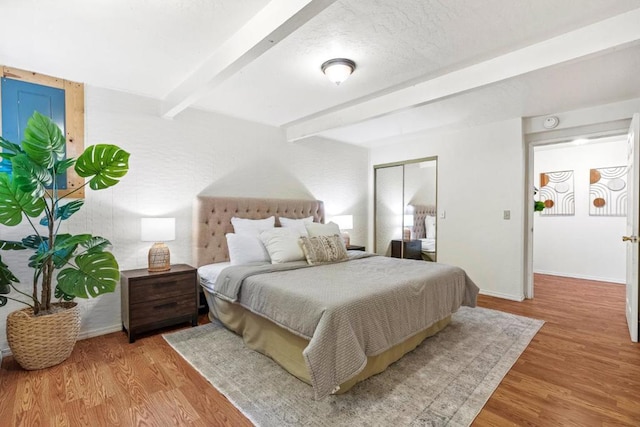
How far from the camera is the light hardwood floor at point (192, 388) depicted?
1.72m

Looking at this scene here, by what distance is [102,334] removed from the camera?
2.90m

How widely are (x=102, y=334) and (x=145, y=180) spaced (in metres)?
1.55

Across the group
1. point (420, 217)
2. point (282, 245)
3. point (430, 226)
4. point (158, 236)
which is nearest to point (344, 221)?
point (420, 217)

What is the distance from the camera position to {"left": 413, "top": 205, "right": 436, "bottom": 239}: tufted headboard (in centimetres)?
488

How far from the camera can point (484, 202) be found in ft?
13.8

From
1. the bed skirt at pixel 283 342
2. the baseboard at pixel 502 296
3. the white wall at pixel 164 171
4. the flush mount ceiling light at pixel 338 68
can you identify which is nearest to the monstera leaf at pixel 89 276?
the white wall at pixel 164 171

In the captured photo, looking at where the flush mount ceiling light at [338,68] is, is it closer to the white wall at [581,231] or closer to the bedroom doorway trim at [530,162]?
the bedroom doorway trim at [530,162]

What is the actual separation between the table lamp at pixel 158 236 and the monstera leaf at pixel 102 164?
590 mm

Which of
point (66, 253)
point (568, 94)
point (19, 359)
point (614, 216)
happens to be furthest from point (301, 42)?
point (614, 216)

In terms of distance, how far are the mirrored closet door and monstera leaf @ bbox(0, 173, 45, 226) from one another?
15.2ft

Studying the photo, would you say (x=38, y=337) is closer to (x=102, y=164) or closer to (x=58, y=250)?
(x=58, y=250)

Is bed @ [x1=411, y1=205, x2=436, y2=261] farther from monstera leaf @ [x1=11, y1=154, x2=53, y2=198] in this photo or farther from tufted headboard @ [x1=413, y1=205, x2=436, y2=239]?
monstera leaf @ [x1=11, y1=154, x2=53, y2=198]

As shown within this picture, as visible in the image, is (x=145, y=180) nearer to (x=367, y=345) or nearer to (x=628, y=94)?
(x=367, y=345)

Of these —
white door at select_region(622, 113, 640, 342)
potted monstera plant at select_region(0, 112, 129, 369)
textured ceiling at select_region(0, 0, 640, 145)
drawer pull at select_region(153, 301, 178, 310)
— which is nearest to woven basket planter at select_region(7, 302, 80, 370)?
potted monstera plant at select_region(0, 112, 129, 369)
